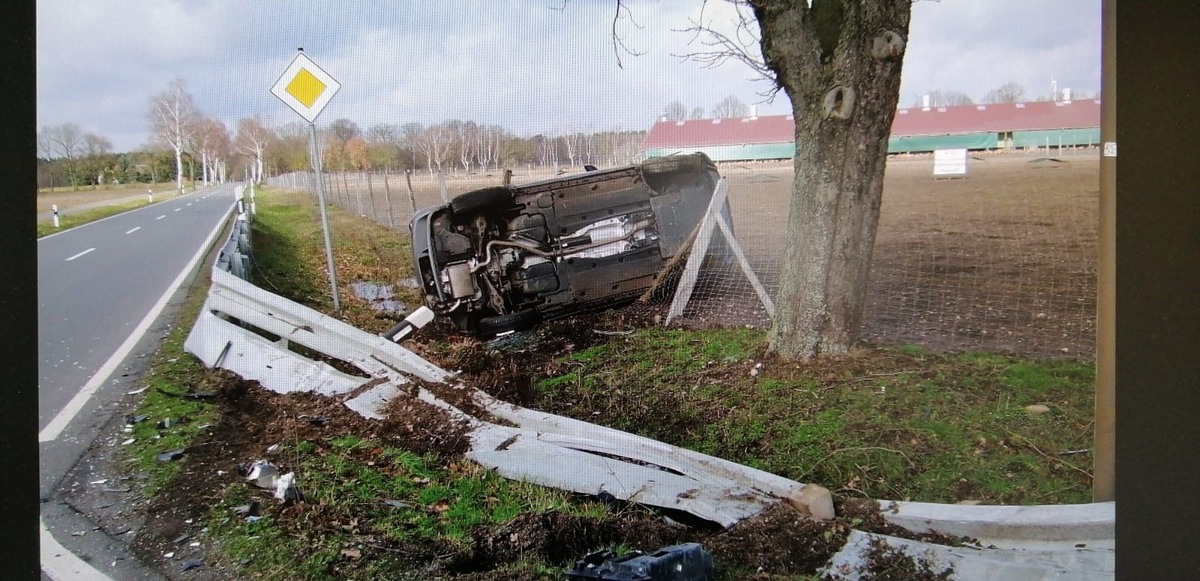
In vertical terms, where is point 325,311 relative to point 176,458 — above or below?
above

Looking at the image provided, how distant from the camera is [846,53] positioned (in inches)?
86.2

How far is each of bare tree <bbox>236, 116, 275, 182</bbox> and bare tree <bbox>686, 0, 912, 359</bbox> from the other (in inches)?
48.6

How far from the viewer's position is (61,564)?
80.0 inches

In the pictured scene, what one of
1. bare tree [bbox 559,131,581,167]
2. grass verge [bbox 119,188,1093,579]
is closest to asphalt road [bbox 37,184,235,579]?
grass verge [bbox 119,188,1093,579]

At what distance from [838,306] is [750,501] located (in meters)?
0.63

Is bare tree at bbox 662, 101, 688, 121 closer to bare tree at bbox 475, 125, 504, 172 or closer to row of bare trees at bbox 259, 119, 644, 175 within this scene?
row of bare trees at bbox 259, 119, 644, 175

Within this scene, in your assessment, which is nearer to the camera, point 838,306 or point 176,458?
point 176,458

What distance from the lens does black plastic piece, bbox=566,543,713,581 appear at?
6.79 ft

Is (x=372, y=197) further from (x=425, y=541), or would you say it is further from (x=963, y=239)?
(x=963, y=239)

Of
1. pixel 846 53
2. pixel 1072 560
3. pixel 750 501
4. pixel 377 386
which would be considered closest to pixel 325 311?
pixel 377 386

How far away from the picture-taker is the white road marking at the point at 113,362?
212 centimetres

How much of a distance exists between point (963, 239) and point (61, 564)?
2634mm

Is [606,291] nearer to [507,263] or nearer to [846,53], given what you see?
[507,263]

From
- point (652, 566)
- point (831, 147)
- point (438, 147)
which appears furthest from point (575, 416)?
point (831, 147)
